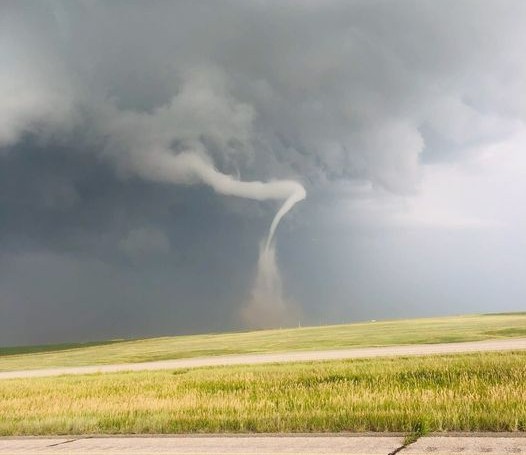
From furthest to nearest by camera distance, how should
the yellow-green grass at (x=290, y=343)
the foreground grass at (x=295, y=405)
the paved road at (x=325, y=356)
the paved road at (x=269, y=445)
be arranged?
the yellow-green grass at (x=290, y=343) < the paved road at (x=325, y=356) < the foreground grass at (x=295, y=405) < the paved road at (x=269, y=445)

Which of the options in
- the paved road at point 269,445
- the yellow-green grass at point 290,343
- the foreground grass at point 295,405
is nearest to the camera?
the paved road at point 269,445

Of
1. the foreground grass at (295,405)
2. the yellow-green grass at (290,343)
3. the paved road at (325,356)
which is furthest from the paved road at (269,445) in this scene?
the yellow-green grass at (290,343)

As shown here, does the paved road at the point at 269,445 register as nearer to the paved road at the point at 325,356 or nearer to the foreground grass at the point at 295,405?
the foreground grass at the point at 295,405

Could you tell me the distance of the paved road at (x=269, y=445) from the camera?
9.12m

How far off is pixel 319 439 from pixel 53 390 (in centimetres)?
2005

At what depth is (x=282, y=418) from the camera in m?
13.2

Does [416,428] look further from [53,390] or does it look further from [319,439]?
[53,390]

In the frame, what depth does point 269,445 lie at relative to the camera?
1024 cm

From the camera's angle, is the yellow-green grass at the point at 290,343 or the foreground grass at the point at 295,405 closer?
the foreground grass at the point at 295,405

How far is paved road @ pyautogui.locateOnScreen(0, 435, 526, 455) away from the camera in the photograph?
9117mm

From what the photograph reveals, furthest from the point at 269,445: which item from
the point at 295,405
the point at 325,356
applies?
the point at 325,356

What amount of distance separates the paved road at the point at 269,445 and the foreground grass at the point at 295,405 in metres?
1.04

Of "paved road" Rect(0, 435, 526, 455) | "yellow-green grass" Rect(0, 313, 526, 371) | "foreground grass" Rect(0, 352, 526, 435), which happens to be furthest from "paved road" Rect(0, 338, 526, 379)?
"paved road" Rect(0, 435, 526, 455)

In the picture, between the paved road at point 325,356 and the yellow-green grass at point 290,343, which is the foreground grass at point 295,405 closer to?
the paved road at point 325,356
